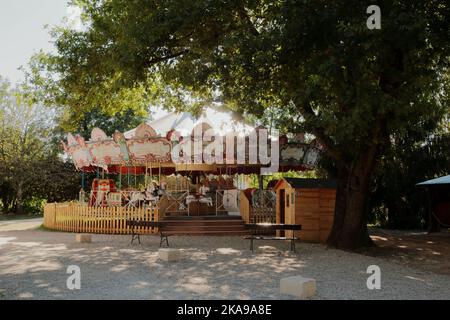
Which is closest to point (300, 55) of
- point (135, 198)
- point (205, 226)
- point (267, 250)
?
point (267, 250)

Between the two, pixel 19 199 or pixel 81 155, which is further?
pixel 19 199

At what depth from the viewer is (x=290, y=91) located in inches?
496

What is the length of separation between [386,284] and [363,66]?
5.35 metres

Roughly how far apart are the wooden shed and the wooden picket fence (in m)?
5.30

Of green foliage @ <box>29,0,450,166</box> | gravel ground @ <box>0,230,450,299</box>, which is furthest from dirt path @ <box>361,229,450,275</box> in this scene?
green foliage @ <box>29,0,450,166</box>

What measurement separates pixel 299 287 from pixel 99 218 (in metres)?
12.4

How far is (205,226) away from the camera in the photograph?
17.4 m

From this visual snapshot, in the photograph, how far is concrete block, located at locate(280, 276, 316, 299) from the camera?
7.13 m

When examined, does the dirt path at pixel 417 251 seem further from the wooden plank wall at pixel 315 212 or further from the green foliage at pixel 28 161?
the green foliage at pixel 28 161

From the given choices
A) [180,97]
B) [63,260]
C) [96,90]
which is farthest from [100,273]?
[180,97]

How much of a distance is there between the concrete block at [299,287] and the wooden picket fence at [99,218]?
10668mm

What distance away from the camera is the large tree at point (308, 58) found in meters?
10.5

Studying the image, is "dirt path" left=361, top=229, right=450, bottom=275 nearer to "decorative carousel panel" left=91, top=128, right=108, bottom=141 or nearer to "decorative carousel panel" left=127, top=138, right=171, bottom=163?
"decorative carousel panel" left=127, top=138, right=171, bottom=163

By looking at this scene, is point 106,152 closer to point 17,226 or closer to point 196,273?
point 17,226
